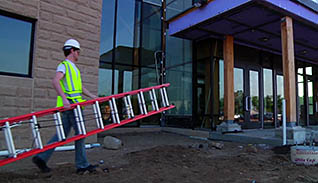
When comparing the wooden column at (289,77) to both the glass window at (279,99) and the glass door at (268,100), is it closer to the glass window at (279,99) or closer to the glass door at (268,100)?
the glass door at (268,100)

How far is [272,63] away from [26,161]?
1018cm

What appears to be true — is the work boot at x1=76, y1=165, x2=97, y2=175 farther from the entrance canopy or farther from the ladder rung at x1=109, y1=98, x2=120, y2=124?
the entrance canopy

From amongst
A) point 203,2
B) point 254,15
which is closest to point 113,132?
point 203,2

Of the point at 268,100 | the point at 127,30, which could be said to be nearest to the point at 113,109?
the point at 127,30

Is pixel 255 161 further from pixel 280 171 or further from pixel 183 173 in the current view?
pixel 183 173

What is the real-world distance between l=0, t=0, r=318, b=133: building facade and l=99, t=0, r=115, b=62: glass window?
0.04 metres

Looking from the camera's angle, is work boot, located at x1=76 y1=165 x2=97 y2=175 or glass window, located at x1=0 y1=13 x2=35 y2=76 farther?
glass window, located at x1=0 y1=13 x2=35 y2=76

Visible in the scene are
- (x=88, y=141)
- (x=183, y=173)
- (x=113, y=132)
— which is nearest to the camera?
(x=183, y=173)

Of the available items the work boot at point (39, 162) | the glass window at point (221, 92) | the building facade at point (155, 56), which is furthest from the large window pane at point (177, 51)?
the work boot at point (39, 162)

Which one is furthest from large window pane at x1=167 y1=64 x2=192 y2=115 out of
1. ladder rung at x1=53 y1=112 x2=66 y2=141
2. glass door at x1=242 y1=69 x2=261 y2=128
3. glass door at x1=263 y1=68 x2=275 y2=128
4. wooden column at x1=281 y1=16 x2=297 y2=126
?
ladder rung at x1=53 y1=112 x2=66 y2=141

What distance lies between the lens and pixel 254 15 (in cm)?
659

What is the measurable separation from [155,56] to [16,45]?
5.57m

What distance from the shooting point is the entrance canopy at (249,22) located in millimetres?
6137

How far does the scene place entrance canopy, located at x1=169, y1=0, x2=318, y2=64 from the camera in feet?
20.1
